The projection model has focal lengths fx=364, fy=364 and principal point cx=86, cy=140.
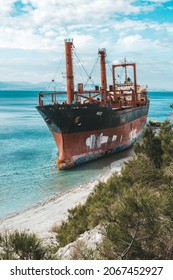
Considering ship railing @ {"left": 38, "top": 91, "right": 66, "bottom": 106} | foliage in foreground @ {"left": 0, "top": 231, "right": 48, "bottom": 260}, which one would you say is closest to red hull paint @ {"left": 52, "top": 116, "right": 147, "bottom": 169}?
ship railing @ {"left": 38, "top": 91, "right": 66, "bottom": 106}

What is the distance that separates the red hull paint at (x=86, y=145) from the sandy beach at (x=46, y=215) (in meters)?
5.50

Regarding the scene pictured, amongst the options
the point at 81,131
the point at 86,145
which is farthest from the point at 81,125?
the point at 86,145

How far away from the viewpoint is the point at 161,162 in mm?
11359

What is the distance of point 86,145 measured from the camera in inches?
942

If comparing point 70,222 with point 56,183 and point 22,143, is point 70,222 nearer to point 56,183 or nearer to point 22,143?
point 56,183

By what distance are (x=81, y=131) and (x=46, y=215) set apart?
9797mm

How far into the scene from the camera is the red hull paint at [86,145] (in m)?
23.0

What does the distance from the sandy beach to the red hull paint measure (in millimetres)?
5505

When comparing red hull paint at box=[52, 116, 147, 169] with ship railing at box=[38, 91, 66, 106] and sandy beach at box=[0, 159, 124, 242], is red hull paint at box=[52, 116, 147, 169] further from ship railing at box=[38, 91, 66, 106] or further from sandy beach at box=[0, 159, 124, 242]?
sandy beach at box=[0, 159, 124, 242]

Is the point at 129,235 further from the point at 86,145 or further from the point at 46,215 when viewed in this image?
the point at 86,145

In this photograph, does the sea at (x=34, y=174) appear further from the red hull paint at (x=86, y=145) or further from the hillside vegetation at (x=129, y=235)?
the hillside vegetation at (x=129, y=235)

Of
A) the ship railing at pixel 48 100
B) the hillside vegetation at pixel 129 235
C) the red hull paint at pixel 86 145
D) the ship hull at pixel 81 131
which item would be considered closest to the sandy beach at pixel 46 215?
the red hull paint at pixel 86 145

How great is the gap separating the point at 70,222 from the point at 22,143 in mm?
24664

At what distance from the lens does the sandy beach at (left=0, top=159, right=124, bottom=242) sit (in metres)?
12.9
